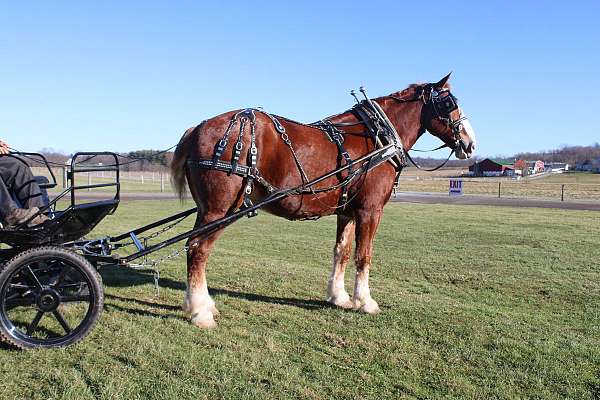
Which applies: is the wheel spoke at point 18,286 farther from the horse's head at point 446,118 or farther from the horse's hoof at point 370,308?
the horse's head at point 446,118

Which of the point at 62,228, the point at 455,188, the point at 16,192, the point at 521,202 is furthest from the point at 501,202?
the point at 16,192

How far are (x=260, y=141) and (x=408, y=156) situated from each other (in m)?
2.10

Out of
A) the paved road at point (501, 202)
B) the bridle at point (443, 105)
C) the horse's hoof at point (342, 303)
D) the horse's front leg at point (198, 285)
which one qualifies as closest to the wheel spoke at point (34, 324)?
the horse's front leg at point (198, 285)

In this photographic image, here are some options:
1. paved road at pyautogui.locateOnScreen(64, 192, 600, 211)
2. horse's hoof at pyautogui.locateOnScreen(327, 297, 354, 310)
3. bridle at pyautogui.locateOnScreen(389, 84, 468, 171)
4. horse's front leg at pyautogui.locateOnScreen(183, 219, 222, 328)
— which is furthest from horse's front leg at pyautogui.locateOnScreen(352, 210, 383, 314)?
paved road at pyautogui.locateOnScreen(64, 192, 600, 211)

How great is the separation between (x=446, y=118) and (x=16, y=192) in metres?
5.04

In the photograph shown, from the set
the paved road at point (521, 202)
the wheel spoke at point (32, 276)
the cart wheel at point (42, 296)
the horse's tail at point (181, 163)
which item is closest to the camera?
the cart wheel at point (42, 296)

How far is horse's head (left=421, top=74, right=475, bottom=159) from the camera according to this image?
6242 millimetres

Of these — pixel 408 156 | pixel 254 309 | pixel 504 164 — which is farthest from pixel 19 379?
pixel 504 164

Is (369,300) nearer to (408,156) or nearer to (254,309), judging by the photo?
(254,309)

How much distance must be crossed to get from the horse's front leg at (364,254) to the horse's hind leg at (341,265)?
247 mm

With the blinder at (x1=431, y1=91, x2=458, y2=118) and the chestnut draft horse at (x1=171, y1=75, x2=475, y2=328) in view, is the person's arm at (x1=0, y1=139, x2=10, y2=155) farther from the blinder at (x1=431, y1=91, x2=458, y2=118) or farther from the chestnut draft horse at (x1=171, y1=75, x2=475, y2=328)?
the blinder at (x1=431, y1=91, x2=458, y2=118)

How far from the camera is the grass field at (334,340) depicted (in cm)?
379

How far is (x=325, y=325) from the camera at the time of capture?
532cm

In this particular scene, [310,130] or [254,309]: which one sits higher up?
[310,130]
